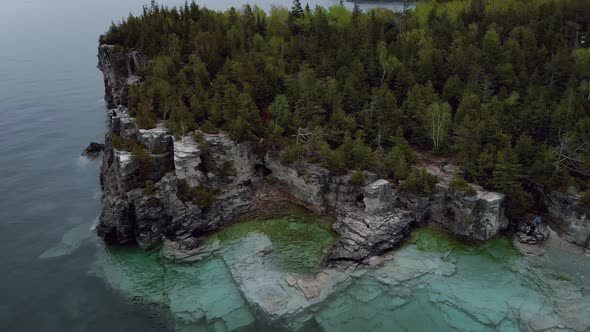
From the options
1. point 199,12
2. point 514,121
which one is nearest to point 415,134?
point 514,121

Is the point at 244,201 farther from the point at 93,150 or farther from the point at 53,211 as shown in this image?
the point at 93,150

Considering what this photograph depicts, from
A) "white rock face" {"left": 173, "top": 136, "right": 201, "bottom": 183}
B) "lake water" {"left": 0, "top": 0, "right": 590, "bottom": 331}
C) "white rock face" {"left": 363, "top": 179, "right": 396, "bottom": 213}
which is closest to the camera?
"lake water" {"left": 0, "top": 0, "right": 590, "bottom": 331}

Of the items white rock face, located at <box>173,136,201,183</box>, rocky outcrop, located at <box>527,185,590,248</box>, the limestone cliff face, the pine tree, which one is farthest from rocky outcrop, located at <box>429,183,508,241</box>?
the pine tree

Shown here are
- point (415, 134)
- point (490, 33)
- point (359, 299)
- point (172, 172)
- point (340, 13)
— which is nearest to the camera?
point (359, 299)

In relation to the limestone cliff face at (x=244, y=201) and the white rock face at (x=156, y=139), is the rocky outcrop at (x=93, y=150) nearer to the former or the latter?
the limestone cliff face at (x=244, y=201)

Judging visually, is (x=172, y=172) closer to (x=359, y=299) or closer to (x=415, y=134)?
(x=359, y=299)

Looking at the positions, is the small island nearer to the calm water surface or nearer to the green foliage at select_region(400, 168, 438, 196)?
the green foliage at select_region(400, 168, 438, 196)
